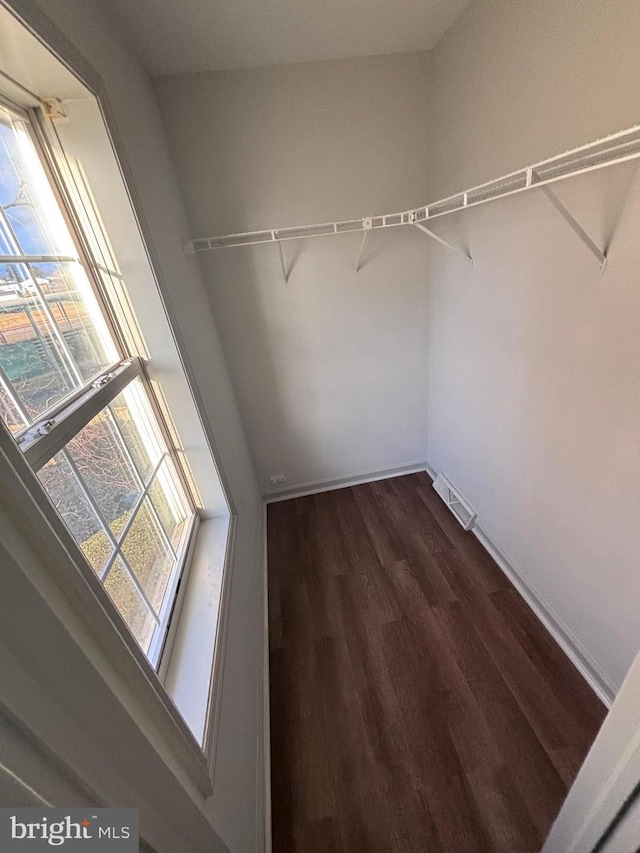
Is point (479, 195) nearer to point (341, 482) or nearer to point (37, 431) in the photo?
point (37, 431)

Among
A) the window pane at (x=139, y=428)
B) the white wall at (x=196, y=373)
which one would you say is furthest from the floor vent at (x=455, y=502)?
the window pane at (x=139, y=428)

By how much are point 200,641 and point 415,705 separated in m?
0.94

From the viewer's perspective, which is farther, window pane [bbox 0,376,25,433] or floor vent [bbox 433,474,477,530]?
floor vent [bbox 433,474,477,530]

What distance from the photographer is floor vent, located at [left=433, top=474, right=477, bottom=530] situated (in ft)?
7.07

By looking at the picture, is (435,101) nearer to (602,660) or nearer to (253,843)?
(602,660)

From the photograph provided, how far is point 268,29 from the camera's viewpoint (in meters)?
1.36

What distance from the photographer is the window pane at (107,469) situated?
0.92m

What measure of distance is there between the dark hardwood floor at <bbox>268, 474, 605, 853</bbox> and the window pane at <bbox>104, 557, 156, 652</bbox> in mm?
798

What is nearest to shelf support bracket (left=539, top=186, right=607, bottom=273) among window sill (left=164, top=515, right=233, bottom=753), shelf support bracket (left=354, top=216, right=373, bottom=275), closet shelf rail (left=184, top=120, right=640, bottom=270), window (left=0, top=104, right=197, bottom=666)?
closet shelf rail (left=184, top=120, right=640, bottom=270)

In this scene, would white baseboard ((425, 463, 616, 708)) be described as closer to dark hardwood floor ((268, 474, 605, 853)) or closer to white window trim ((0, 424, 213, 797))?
dark hardwood floor ((268, 474, 605, 853))

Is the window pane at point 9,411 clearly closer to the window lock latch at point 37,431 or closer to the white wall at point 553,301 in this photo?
the window lock latch at point 37,431

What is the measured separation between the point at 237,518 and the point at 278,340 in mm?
1048

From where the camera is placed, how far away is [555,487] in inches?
57.4

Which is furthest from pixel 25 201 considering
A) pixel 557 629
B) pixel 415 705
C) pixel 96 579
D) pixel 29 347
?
pixel 557 629
